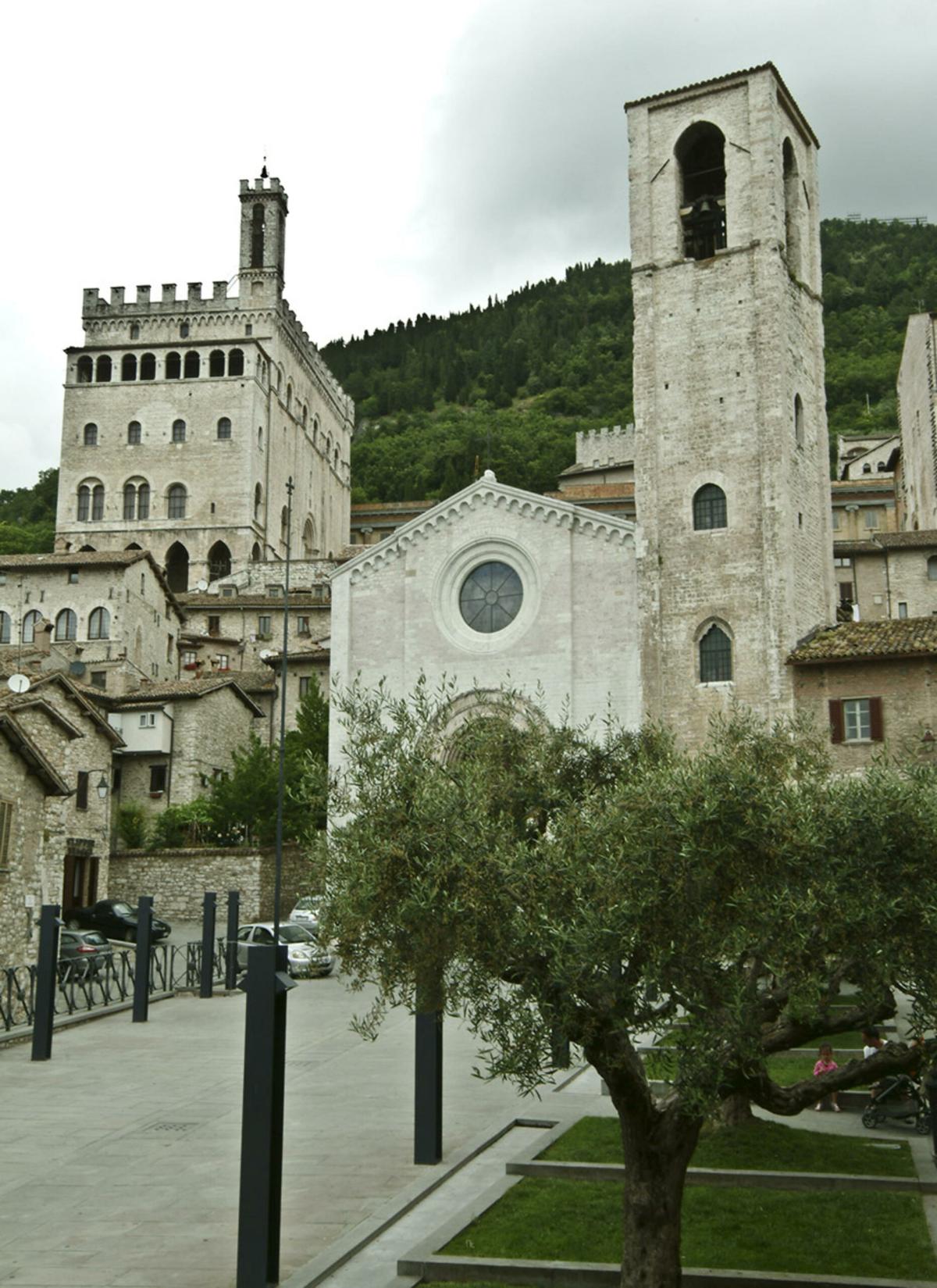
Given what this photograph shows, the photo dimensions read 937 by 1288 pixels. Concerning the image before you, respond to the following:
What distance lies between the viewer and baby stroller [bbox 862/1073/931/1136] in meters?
16.0

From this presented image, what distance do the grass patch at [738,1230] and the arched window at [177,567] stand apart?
3251 inches

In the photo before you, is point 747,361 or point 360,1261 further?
point 747,361

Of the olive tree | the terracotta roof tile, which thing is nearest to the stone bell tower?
the terracotta roof tile

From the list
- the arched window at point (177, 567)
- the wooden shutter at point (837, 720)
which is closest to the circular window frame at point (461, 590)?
the wooden shutter at point (837, 720)

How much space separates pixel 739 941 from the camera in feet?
31.4

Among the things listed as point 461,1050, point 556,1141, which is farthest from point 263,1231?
point 461,1050

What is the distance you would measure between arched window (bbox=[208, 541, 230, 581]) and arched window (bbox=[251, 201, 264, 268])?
2112 centimetres

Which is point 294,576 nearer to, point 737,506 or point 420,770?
point 737,506

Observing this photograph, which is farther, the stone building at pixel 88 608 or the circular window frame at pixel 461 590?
the stone building at pixel 88 608

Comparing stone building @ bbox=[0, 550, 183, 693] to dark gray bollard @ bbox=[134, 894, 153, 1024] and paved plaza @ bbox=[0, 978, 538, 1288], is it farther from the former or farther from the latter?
paved plaza @ bbox=[0, 978, 538, 1288]

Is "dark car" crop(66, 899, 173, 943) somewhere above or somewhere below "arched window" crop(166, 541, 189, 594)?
below

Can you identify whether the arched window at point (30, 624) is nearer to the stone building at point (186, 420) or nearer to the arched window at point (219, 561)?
the stone building at point (186, 420)

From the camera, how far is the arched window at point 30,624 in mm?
66188

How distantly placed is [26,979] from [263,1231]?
694 inches
